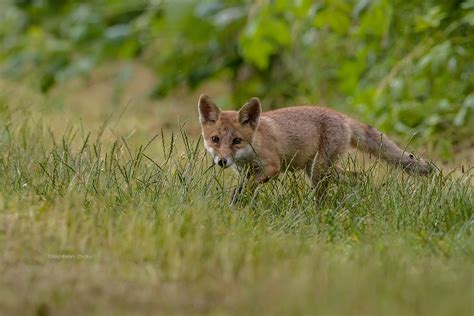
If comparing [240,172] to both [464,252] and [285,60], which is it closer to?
[464,252]

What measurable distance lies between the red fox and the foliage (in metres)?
1.84

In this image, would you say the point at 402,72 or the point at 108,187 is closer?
the point at 108,187

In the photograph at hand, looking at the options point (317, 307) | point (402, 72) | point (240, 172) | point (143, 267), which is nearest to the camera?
point (317, 307)

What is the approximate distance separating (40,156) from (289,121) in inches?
86.6

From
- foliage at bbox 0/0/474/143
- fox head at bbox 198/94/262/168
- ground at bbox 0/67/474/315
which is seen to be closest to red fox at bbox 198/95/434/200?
fox head at bbox 198/94/262/168

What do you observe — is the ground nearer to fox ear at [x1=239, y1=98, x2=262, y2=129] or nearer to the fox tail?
the fox tail

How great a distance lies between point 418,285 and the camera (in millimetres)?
4445

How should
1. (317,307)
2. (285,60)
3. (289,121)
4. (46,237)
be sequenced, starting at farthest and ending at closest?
(285,60)
(289,121)
(46,237)
(317,307)

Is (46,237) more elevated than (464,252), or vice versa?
(46,237)

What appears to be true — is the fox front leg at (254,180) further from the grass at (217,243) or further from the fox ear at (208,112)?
the fox ear at (208,112)

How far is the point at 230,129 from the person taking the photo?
753cm

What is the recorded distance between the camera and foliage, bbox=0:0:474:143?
1016cm

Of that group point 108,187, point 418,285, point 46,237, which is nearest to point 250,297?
point 418,285

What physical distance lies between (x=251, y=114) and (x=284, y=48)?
256 inches
